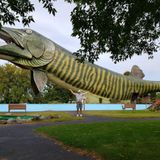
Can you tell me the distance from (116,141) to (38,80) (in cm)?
2199

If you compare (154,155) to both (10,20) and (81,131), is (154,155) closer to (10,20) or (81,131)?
(10,20)

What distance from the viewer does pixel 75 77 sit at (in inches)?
1432

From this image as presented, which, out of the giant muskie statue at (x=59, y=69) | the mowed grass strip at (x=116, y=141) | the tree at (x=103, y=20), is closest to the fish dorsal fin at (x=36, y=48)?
the giant muskie statue at (x=59, y=69)

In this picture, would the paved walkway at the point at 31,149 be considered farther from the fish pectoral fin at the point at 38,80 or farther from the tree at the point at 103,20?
the fish pectoral fin at the point at 38,80

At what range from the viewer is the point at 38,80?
34312mm

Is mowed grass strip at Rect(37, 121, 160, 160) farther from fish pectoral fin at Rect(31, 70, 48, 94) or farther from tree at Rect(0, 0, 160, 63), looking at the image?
fish pectoral fin at Rect(31, 70, 48, 94)

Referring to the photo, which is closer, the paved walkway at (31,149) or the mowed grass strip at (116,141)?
the mowed grass strip at (116,141)

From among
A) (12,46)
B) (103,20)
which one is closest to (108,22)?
(103,20)

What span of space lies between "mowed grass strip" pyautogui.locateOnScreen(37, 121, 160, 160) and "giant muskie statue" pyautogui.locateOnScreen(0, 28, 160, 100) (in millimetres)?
16906

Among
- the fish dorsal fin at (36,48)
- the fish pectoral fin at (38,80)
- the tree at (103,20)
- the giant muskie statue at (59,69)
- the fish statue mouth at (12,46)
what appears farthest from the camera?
the fish pectoral fin at (38,80)

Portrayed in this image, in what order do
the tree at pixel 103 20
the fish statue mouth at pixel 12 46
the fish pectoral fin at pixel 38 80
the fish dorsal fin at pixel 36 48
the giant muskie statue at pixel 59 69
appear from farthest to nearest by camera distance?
the fish pectoral fin at pixel 38 80 < the fish dorsal fin at pixel 36 48 < the giant muskie statue at pixel 59 69 < the fish statue mouth at pixel 12 46 < the tree at pixel 103 20

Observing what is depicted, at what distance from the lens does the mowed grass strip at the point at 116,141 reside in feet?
34.8

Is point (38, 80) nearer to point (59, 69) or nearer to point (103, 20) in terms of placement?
point (59, 69)

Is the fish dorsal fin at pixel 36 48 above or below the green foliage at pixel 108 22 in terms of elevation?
above
